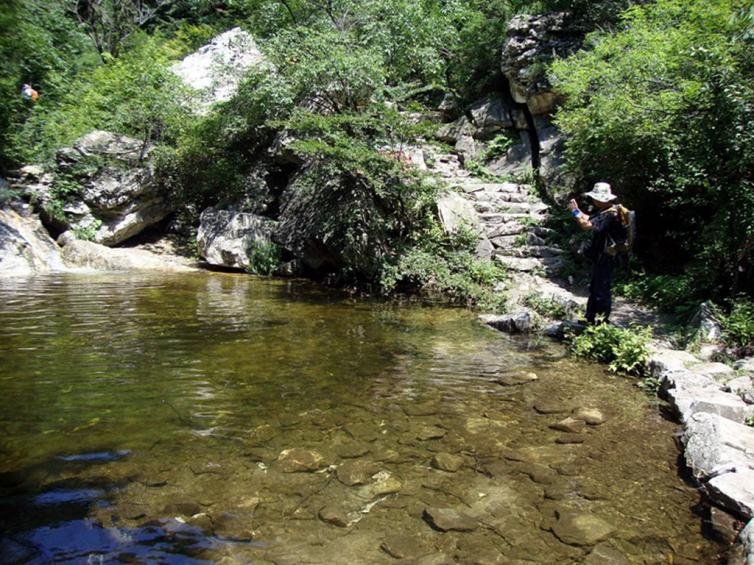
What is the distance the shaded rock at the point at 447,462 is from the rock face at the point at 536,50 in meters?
15.4

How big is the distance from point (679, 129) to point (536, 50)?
9.77 m

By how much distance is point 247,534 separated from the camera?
2986 millimetres

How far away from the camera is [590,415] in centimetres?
486

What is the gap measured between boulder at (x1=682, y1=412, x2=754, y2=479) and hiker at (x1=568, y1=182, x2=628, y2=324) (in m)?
3.08

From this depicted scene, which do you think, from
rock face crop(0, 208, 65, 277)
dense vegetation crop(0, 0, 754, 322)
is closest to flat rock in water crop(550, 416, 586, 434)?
dense vegetation crop(0, 0, 754, 322)

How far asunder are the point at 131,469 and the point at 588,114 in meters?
11.4

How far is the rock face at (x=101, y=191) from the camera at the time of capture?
15.8 meters

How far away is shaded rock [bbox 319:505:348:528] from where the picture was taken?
3146mm

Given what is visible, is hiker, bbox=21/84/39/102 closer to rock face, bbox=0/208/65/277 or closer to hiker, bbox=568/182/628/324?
rock face, bbox=0/208/65/277

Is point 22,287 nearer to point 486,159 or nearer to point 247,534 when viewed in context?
point 247,534

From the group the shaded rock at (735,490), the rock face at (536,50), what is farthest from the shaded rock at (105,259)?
the shaded rock at (735,490)

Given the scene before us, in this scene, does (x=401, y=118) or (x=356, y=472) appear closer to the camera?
(x=356, y=472)

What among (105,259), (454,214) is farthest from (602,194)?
(105,259)

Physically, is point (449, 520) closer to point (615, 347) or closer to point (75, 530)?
point (75, 530)
